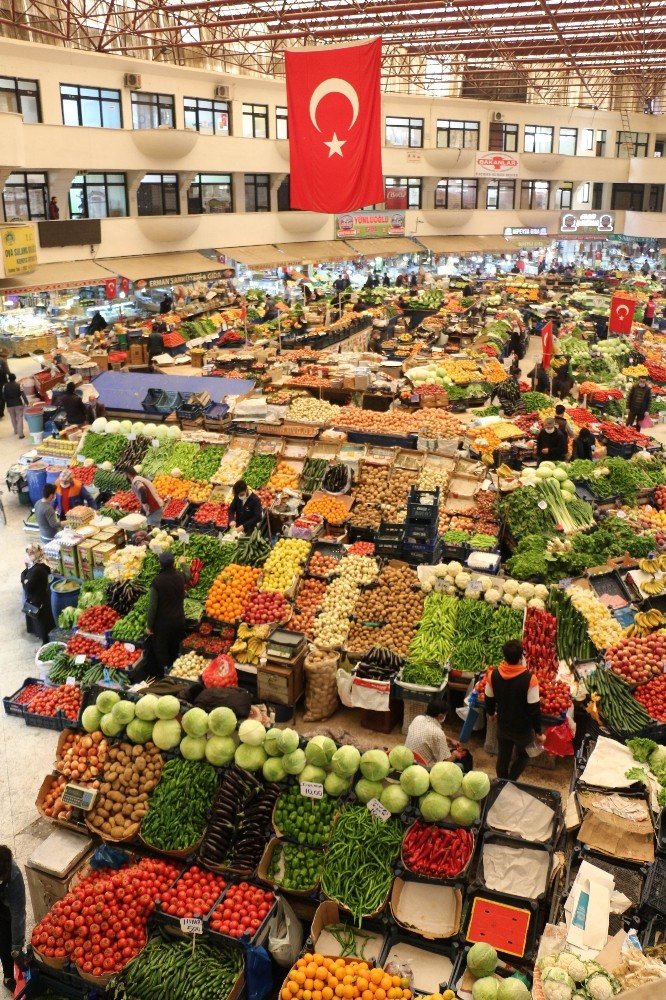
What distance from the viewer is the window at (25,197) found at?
19531 mm

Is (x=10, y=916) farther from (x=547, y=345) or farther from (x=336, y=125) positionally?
(x=547, y=345)

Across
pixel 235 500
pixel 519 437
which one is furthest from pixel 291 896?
pixel 519 437

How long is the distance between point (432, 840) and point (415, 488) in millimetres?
4526

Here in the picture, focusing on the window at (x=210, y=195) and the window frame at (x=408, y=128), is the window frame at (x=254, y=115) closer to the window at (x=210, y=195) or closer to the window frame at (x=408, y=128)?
the window at (x=210, y=195)

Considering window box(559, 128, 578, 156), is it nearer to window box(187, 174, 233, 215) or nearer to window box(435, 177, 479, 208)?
window box(435, 177, 479, 208)

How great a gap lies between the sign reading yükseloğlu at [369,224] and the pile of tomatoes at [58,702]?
2556 cm

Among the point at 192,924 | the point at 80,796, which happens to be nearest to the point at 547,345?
the point at 80,796

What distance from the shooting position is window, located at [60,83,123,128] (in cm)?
2077

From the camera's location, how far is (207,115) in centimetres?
2555

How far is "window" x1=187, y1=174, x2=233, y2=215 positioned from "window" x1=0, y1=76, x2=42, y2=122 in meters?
6.21

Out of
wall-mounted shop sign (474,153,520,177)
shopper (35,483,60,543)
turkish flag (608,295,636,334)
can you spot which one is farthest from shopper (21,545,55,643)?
wall-mounted shop sign (474,153,520,177)

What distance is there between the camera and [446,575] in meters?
7.18

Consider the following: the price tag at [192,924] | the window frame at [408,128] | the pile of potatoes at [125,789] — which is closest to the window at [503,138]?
the window frame at [408,128]

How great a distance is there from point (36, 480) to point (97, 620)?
3.92 m
